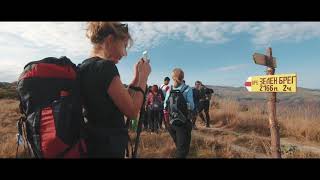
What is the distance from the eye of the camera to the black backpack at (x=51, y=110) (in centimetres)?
189

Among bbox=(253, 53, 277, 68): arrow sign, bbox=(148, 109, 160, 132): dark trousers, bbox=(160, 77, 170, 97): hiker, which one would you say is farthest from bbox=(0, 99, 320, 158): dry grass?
bbox=(253, 53, 277, 68): arrow sign

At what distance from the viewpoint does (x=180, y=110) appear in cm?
605

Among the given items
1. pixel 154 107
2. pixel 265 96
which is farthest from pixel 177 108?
pixel 265 96

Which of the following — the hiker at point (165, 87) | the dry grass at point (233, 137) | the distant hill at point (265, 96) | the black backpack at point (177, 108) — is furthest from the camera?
the distant hill at point (265, 96)

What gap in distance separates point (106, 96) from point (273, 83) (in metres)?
3.68

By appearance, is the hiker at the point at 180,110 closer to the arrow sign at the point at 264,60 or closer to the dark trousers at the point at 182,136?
the dark trousers at the point at 182,136

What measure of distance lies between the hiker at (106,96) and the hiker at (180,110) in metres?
3.85

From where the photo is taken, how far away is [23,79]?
1.93m

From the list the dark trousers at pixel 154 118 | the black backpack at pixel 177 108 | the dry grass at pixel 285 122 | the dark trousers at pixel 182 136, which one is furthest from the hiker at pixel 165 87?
the dry grass at pixel 285 122

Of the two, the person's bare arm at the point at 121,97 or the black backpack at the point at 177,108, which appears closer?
the person's bare arm at the point at 121,97
